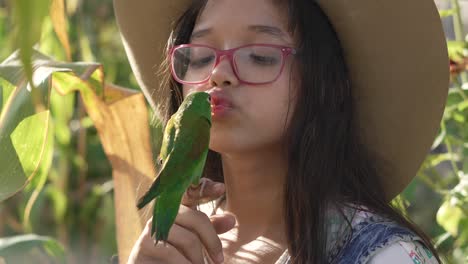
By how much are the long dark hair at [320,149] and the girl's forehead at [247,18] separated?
19 millimetres

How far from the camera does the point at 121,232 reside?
1.61m

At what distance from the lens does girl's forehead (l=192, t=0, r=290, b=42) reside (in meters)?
1.26

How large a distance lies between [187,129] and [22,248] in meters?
0.91

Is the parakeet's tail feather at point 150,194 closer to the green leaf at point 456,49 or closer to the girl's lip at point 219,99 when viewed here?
the girl's lip at point 219,99

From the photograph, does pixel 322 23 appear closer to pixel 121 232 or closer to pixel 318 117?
pixel 318 117

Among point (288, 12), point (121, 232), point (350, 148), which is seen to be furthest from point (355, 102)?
point (121, 232)

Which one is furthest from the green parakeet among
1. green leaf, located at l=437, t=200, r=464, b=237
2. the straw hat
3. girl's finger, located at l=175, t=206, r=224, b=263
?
green leaf, located at l=437, t=200, r=464, b=237

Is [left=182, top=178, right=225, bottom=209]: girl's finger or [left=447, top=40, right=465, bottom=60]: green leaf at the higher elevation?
[left=447, top=40, right=465, bottom=60]: green leaf

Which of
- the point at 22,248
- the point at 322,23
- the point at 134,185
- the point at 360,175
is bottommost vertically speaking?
the point at 22,248

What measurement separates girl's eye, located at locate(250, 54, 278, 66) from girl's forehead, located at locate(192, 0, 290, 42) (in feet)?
0.16

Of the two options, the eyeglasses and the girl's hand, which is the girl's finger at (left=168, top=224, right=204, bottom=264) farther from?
the eyeglasses

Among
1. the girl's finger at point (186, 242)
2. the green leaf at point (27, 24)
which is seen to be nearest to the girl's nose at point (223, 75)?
the girl's finger at point (186, 242)

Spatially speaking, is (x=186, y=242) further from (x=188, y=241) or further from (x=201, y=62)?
(x=201, y=62)

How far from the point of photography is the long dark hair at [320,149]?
4.09ft
